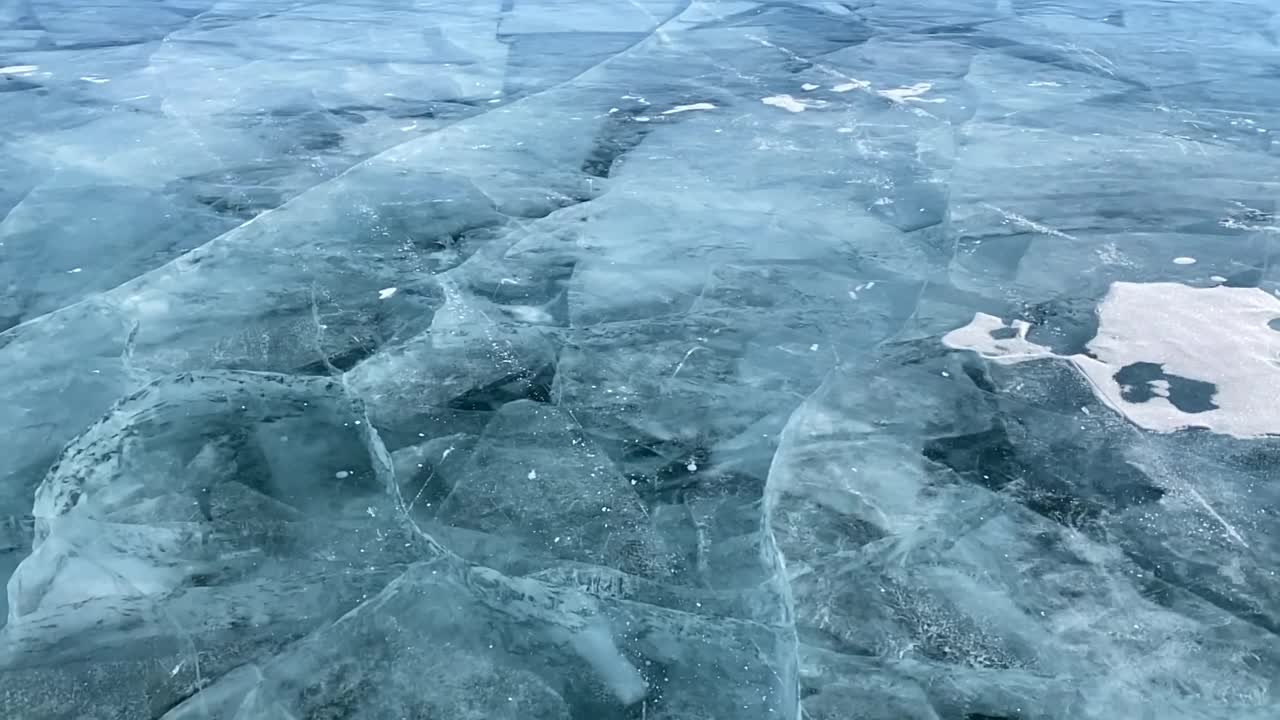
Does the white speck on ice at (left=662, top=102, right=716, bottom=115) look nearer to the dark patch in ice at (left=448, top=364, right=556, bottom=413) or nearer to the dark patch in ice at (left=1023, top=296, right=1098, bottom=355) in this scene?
the dark patch in ice at (left=1023, top=296, right=1098, bottom=355)

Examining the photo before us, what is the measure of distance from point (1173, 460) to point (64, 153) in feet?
26.0

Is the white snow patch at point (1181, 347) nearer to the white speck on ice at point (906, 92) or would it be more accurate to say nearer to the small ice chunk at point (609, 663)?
the small ice chunk at point (609, 663)

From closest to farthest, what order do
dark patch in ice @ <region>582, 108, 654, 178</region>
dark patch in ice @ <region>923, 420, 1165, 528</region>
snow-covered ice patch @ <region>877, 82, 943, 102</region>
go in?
→ dark patch in ice @ <region>923, 420, 1165, 528</region>
dark patch in ice @ <region>582, 108, 654, 178</region>
snow-covered ice patch @ <region>877, 82, 943, 102</region>

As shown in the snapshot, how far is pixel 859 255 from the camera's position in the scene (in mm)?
5660

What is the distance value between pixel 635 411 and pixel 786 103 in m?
5.20

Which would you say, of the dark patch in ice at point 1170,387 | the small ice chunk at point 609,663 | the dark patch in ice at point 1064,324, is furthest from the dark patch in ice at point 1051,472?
the small ice chunk at point 609,663

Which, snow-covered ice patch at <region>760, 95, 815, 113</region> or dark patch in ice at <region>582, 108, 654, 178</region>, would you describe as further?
snow-covered ice patch at <region>760, 95, 815, 113</region>

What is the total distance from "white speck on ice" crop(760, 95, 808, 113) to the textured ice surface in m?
0.17

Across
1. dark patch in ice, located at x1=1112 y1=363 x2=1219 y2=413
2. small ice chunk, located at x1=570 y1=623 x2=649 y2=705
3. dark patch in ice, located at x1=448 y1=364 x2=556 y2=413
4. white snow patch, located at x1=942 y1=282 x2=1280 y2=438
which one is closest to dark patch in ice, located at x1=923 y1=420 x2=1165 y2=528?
white snow patch, located at x1=942 y1=282 x2=1280 y2=438

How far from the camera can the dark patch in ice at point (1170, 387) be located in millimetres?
4273

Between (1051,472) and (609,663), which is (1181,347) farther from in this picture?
(609,663)

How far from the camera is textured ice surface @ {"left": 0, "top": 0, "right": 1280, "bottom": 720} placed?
3.04 m

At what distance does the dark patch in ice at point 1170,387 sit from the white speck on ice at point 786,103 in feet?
14.9

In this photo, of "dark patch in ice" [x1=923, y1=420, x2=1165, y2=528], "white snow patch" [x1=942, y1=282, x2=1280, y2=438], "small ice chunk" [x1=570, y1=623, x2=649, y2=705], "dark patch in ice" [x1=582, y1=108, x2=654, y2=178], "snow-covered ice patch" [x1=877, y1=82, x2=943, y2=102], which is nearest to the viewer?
"small ice chunk" [x1=570, y1=623, x2=649, y2=705]
